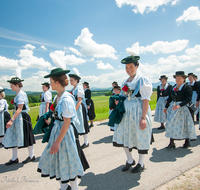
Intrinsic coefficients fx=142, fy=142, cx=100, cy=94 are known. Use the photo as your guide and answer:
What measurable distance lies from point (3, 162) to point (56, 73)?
3.49 meters

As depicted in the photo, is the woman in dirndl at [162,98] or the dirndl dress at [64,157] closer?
the dirndl dress at [64,157]

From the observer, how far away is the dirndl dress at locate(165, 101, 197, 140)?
4238 millimetres

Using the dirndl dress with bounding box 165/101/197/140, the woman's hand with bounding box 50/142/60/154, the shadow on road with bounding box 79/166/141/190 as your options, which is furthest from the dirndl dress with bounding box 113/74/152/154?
the dirndl dress with bounding box 165/101/197/140

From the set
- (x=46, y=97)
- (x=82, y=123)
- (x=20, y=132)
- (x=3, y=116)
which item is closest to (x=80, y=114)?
(x=82, y=123)

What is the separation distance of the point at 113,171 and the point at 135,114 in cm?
143

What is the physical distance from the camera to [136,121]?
2805 millimetres

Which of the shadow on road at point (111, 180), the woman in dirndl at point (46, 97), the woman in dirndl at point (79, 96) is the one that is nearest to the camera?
the shadow on road at point (111, 180)

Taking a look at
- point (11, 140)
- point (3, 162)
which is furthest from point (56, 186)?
point (3, 162)

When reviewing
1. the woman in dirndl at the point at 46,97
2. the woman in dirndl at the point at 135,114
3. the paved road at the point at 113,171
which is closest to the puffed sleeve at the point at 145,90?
the woman in dirndl at the point at 135,114

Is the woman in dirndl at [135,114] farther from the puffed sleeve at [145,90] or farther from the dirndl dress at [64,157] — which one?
the dirndl dress at [64,157]

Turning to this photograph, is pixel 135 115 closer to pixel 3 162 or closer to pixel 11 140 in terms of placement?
pixel 11 140

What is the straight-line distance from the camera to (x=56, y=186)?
2.77 m

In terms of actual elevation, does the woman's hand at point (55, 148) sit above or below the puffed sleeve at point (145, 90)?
below

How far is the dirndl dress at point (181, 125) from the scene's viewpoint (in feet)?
13.9
